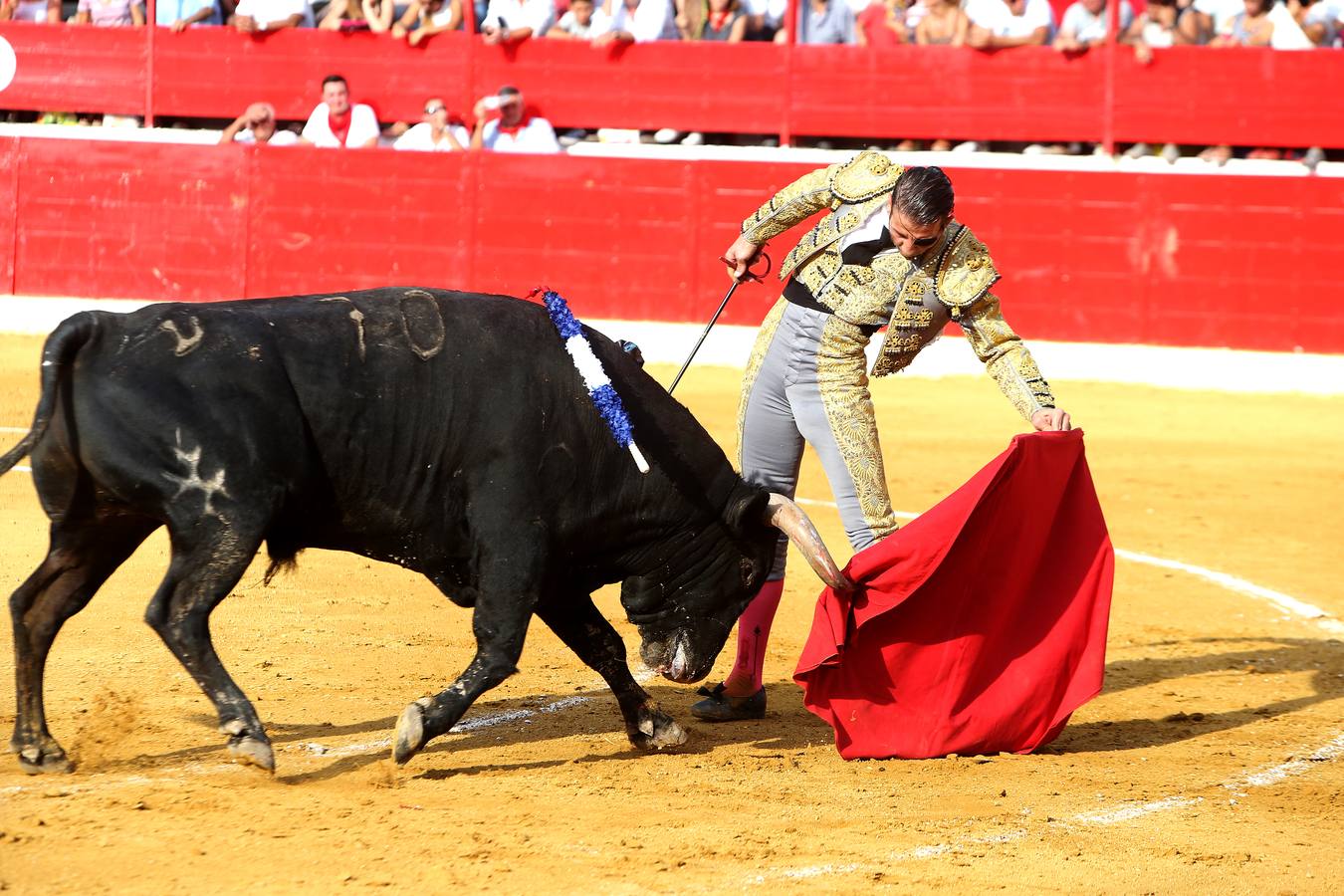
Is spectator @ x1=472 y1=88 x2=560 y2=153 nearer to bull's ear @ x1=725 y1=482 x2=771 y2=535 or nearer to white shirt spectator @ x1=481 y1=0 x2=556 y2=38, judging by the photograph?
white shirt spectator @ x1=481 y1=0 x2=556 y2=38

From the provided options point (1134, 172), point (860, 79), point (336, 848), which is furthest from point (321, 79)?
point (336, 848)

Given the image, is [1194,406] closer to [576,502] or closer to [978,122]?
[978,122]

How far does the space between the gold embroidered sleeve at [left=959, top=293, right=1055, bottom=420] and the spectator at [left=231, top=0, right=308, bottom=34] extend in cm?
971

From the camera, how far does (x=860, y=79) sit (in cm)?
1181

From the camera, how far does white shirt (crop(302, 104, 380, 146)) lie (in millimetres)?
12195

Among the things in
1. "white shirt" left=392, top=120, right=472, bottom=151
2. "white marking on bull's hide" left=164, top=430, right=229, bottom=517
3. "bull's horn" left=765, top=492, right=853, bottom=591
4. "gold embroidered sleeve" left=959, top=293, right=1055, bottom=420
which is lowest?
"bull's horn" left=765, top=492, right=853, bottom=591

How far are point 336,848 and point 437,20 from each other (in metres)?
10.1

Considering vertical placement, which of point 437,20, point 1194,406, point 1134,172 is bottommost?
point 1194,406

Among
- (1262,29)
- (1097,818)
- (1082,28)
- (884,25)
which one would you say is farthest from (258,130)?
(1097,818)

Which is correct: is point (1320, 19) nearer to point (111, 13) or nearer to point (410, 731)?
point (111, 13)

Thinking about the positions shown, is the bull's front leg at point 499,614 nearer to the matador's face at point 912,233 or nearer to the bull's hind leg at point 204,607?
the bull's hind leg at point 204,607

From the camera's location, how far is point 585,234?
11914mm

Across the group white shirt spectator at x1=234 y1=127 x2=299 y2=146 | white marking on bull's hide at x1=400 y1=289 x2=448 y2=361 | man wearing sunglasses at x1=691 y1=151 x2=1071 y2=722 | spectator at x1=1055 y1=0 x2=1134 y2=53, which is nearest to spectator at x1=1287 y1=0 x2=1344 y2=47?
spectator at x1=1055 y1=0 x2=1134 y2=53

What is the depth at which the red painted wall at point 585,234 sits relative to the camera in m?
11.0
